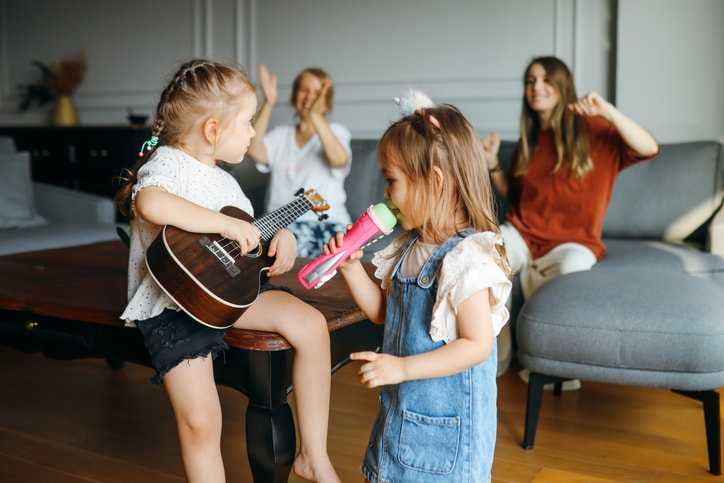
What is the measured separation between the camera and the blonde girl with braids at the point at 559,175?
255 centimetres

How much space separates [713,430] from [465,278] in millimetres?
1043

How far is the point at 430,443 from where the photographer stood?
1.12 meters

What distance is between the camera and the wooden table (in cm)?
135

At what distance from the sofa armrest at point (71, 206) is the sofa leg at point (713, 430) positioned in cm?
271

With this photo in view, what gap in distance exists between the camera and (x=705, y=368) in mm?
1725

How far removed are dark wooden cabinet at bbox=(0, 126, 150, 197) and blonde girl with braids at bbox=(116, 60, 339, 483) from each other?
2.64 m

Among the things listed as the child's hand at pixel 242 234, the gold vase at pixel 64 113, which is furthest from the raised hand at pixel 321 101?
the gold vase at pixel 64 113

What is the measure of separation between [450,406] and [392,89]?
8.95ft

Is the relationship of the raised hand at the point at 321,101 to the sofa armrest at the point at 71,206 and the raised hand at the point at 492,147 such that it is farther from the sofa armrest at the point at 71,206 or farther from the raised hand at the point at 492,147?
the sofa armrest at the point at 71,206

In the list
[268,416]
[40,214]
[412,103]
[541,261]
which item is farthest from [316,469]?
[40,214]

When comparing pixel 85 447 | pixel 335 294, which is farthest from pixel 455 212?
pixel 85 447

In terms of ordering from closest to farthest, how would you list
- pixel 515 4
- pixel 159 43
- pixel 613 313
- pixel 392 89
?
pixel 613 313 → pixel 515 4 → pixel 392 89 → pixel 159 43

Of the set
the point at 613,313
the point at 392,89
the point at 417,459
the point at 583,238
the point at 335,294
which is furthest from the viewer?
the point at 392,89

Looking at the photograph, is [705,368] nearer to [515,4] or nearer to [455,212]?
[455,212]
